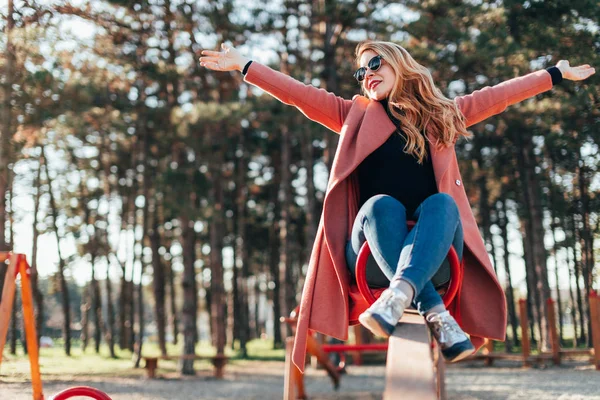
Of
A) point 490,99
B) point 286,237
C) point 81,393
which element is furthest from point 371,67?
point 286,237

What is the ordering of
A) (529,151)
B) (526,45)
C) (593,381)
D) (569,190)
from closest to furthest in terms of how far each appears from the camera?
(593,381)
(526,45)
(569,190)
(529,151)

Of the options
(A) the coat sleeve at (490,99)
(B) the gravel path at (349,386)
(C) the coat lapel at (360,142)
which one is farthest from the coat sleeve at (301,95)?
(B) the gravel path at (349,386)

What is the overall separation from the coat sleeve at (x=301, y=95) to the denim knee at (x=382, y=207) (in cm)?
65

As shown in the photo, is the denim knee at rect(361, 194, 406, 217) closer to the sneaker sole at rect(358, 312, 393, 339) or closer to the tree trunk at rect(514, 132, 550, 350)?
the sneaker sole at rect(358, 312, 393, 339)

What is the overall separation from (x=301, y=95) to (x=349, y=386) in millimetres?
10185

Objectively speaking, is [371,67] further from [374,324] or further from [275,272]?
[275,272]

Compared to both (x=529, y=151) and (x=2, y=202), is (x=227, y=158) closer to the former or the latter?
(x=529, y=151)

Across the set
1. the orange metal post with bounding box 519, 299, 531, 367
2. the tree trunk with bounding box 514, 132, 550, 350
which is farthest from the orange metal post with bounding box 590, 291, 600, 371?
the tree trunk with bounding box 514, 132, 550, 350

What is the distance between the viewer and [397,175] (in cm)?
315

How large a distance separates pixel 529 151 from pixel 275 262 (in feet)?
47.7

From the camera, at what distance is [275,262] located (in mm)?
30281

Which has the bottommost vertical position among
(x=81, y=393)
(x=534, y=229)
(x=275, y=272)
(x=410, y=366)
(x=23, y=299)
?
(x=81, y=393)

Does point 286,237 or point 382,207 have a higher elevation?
point 286,237

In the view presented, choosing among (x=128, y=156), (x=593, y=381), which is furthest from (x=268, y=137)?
(x=593, y=381)
